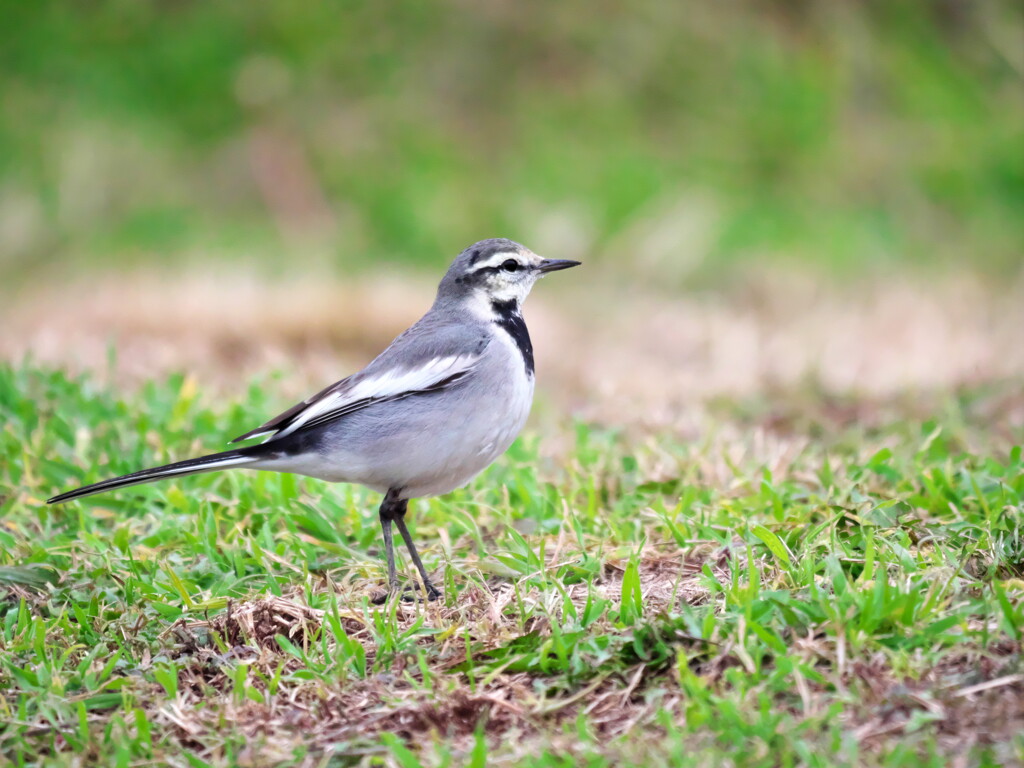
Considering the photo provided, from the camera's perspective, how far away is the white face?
17.1ft

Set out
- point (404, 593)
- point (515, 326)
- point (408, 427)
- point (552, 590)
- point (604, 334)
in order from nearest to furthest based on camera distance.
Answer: point (552, 590)
point (404, 593)
point (408, 427)
point (515, 326)
point (604, 334)

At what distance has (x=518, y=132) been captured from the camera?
14.0 metres

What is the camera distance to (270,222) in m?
13.0

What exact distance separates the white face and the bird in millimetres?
294

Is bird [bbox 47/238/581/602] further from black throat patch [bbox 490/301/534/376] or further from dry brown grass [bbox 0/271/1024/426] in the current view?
dry brown grass [bbox 0/271/1024/426]

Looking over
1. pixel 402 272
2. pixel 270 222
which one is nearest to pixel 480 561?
pixel 402 272

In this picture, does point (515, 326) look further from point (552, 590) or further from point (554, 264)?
point (552, 590)

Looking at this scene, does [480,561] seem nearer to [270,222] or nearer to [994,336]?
[994,336]

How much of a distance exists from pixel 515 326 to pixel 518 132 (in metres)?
9.37

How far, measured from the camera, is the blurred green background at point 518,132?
12.5 m

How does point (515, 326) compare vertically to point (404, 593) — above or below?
above

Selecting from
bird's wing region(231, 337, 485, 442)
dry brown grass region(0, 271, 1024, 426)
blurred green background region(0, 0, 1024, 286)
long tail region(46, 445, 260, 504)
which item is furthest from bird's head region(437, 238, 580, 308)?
blurred green background region(0, 0, 1024, 286)

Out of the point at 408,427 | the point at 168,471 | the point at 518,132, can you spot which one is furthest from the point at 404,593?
the point at 518,132

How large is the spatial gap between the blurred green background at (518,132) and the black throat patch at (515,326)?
672 cm
